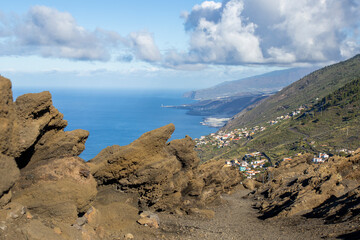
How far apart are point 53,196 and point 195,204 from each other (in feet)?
57.0

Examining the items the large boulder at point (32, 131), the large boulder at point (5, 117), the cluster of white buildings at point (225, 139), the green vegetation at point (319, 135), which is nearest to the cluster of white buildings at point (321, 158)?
the green vegetation at point (319, 135)

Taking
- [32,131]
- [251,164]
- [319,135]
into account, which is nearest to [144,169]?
[32,131]

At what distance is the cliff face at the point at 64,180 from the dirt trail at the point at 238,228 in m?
1.69

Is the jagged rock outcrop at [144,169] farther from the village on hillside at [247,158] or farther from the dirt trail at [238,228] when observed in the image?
the village on hillside at [247,158]

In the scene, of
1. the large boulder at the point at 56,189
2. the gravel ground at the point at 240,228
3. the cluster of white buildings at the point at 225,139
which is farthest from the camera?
the cluster of white buildings at the point at 225,139

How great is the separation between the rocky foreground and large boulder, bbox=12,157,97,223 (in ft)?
0.15

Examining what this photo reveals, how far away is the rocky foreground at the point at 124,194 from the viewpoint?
535 inches

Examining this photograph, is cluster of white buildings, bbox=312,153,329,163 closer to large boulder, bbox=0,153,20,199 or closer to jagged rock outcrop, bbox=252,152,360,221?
jagged rock outcrop, bbox=252,152,360,221

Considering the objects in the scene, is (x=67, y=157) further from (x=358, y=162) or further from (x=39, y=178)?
(x=358, y=162)

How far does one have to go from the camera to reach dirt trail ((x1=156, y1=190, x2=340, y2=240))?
19453 millimetres

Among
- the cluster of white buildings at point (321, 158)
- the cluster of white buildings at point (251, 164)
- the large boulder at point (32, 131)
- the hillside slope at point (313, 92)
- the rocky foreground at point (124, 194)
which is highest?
the hillside slope at point (313, 92)

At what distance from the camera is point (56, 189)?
14.9 m

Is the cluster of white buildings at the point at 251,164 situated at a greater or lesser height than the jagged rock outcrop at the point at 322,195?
lesser

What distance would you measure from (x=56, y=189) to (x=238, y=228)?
1556cm
